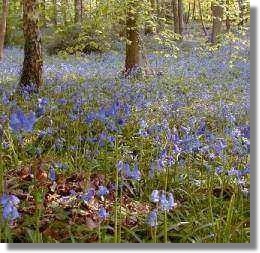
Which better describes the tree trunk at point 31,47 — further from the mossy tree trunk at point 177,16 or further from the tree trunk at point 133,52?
the mossy tree trunk at point 177,16

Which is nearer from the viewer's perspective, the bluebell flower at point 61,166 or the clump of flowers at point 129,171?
the clump of flowers at point 129,171

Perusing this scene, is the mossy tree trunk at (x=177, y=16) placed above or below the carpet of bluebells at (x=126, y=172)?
above

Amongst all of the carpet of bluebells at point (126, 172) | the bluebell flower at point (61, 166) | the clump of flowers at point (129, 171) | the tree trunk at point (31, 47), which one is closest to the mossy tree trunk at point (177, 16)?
the tree trunk at point (31, 47)

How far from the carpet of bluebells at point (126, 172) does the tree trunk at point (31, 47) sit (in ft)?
2.63

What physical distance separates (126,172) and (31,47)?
13.5ft

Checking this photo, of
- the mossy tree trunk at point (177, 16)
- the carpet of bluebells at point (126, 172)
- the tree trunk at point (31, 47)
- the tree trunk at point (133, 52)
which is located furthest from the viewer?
the mossy tree trunk at point (177, 16)

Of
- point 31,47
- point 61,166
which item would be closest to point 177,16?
point 31,47

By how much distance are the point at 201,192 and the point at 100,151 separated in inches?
35.8

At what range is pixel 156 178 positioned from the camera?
3162 millimetres

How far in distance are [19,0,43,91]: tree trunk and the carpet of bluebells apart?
80cm

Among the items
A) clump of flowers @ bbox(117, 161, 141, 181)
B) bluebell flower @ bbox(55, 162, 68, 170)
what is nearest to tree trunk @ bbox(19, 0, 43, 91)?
bluebell flower @ bbox(55, 162, 68, 170)

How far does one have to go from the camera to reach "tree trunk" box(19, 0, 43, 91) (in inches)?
248

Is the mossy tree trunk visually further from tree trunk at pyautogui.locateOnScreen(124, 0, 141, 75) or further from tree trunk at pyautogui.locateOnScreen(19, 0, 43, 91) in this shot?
tree trunk at pyautogui.locateOnScreen(19, 0, 43, 91)

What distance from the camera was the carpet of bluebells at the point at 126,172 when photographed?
2.45 meters
